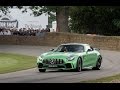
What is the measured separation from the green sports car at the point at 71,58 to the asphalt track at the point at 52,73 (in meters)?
0.16

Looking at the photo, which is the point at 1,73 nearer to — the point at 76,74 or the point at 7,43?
the point at 7,43

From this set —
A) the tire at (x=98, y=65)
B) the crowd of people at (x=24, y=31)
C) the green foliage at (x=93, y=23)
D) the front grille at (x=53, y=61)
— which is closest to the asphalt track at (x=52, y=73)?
the tire at (x=98, y=65)

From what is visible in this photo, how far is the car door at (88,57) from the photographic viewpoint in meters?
12.4

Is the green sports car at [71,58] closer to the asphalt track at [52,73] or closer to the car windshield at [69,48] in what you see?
the car windshield at [69,48]

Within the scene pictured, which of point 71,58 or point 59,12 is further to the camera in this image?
point 71,58

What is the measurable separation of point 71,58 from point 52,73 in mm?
1033

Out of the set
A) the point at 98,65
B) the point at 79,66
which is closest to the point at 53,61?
the point at 79,66

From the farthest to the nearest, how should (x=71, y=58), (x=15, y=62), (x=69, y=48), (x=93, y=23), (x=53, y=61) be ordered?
1. (x=93, y=23)
2. (x=15, y=62)
3. (x=71, y=58)
4. (x=69, y=48)
5. (x=53, y=61)

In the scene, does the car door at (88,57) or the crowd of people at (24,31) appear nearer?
the crowd of people at (24,31)

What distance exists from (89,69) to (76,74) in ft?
1.23

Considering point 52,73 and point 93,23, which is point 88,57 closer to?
point 93,23

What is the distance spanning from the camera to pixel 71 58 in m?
12.4

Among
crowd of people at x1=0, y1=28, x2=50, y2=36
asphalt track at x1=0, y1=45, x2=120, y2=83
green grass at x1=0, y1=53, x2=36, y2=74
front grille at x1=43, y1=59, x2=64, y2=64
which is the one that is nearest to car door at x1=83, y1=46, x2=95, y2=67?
asphalt track at x1=0, y1=45, x2=120, y2=83

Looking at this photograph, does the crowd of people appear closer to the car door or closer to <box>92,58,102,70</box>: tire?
the car door
